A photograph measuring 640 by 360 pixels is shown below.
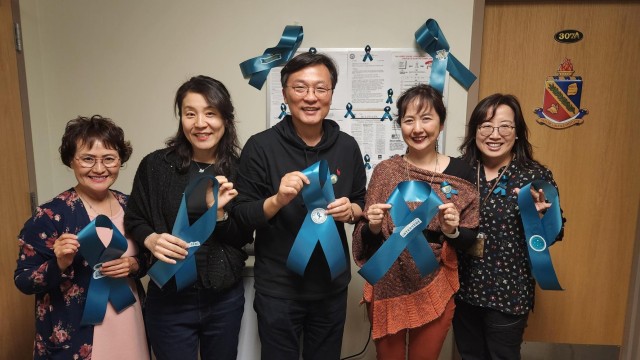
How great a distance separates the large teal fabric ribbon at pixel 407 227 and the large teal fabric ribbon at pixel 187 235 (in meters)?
0.58

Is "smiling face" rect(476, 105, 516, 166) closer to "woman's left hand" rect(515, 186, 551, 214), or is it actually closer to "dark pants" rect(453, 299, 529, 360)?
"woman's left hand" rect(515, 186, 551, 214)

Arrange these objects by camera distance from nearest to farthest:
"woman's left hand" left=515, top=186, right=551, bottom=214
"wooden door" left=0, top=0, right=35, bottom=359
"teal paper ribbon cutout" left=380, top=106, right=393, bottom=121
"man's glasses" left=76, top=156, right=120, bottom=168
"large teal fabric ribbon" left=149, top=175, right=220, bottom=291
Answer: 1. "large teal fabric ribbon" left=149, top=175, right=220, bottom=291
2. "man's glasses" left=76, top=156, right=120, bottom=168
3. "woman's left hand" left=515, top=186, right=551, bottom=214
4. "wooden door" left=0, top=0, right=35, bottom=359
5. "teal paper ribbon cutout" left=380, top=106, right=393, bottom=121

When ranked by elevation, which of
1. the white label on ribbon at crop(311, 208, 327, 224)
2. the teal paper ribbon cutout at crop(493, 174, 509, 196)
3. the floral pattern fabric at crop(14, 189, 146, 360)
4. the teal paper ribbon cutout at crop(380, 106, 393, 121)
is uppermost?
the teal paper ribbon cutout at crop(380, 106, 393, 121)

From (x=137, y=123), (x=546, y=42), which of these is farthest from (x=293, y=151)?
(x=546, y=42)

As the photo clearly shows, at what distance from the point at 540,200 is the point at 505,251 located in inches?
9.6

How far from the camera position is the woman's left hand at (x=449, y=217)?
1310mm

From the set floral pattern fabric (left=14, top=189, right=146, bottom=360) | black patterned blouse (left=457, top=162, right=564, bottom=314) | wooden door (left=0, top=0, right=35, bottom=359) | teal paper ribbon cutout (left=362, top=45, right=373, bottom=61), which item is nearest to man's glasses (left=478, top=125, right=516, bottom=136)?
black patterned blouse (left=457, top=162, right=564, bottom=314)

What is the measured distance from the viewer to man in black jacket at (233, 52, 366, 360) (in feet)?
4.32

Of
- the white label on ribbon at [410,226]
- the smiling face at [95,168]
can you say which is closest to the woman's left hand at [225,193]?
the smiling face at [95,168]

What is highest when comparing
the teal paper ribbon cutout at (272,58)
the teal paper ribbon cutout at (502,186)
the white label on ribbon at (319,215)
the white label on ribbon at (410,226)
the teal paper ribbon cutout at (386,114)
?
the teal paper ribbon cutout at (272,58)

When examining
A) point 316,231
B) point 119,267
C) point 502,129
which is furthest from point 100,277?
point 502,129

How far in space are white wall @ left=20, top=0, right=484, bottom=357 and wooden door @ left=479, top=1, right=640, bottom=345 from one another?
34 centimetres

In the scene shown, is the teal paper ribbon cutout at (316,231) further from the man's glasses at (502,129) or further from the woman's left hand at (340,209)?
the man's glasses at (502,129)

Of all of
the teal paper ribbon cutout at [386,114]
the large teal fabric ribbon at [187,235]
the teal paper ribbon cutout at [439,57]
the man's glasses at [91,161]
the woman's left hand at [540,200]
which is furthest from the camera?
the teal paper ribbon cutout at [386,114]
